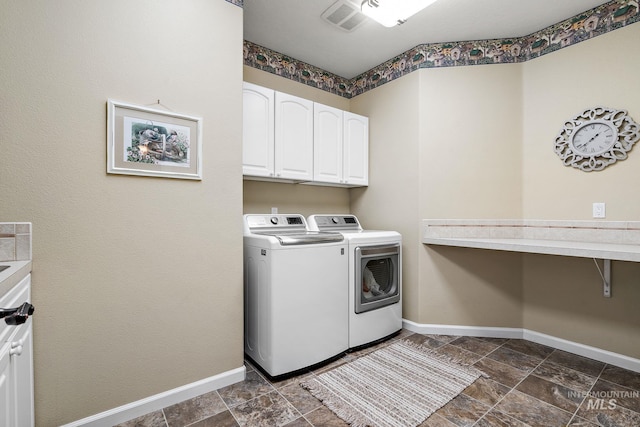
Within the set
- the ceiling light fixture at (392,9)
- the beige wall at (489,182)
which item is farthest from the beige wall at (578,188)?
the ceiling light fixture at (392,9)

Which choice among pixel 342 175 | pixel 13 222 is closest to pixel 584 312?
pixel 342 175

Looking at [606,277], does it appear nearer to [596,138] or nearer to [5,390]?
[596,138]

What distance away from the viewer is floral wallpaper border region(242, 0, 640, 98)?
7.38ft

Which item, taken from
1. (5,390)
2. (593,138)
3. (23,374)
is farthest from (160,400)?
(593,138)

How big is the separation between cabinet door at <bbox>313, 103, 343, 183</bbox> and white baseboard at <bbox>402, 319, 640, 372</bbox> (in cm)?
164

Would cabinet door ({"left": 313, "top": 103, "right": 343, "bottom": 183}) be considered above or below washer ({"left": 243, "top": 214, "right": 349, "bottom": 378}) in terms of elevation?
above

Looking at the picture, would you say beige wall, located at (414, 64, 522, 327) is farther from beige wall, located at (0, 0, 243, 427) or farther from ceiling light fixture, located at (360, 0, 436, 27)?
beige wall, located at (0, 0, 243, 427)

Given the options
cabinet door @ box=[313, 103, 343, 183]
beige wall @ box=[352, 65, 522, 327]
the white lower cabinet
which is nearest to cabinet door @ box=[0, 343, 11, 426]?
the white lower cabinet

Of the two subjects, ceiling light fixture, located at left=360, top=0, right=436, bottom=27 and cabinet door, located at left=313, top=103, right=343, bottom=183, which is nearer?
ceiling light fixture, located at left=360, top=0, right=436, bottom=27

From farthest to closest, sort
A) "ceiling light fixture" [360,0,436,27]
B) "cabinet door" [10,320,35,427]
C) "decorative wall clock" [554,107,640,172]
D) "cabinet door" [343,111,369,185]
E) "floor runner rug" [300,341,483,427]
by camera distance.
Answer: "cabinet door" [343,111,369,185] < "decorative wall clock" [554,107,640,172] < "ceiling light fixture" [360,0,436,27] < "floor runner rug" [300,341,483,427] < "cabinet door" [10,320,35,427]

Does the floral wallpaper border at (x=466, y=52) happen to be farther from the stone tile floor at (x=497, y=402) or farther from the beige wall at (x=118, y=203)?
the stone tile floor at (x=497, y=402)

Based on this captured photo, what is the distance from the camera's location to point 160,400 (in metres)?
1.74

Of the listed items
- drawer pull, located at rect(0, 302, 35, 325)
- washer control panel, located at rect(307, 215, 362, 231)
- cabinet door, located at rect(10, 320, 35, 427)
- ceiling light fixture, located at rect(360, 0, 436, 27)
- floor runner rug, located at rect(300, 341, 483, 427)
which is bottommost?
floor runner rug, located at rect(300, 341, 483, 427)

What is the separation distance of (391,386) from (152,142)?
6.96 feet
